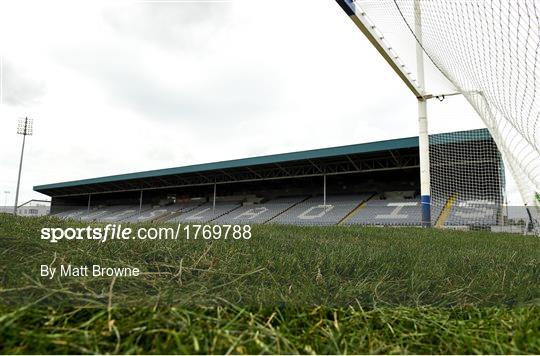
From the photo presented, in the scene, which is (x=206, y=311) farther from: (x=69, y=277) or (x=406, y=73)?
(x=406, y=73)

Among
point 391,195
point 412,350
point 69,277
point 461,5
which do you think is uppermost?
point 461,5

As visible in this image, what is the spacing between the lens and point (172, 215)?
2389cm

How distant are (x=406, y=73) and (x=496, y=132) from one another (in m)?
3.39

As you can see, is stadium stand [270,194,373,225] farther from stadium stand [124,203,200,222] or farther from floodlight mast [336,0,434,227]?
Result: stadium stand [124,203,200,222]

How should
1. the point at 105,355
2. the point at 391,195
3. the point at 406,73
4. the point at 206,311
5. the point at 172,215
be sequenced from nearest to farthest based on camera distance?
the point at 105,355 → the point at 206,311 → the point at 406,73 → the point at 391,195 → the point at 172,215

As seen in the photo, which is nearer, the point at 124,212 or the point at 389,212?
the point at 389,212

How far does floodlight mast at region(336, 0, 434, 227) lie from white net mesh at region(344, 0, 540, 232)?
119mm

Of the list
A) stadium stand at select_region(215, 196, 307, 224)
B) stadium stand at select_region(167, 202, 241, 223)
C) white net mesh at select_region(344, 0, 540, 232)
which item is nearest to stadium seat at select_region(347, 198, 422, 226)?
stadium stand at select_region(215, 196, 307, 224)

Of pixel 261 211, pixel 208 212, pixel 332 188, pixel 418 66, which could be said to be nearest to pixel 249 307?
pixel 418 66

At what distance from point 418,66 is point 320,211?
1034cm

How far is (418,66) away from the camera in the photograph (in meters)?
10.8

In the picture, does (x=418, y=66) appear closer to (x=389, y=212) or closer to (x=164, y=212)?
(x=389, y=212)

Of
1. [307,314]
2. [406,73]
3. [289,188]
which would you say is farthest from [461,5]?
[289,188]

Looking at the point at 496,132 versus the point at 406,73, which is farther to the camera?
the point at 406,73
